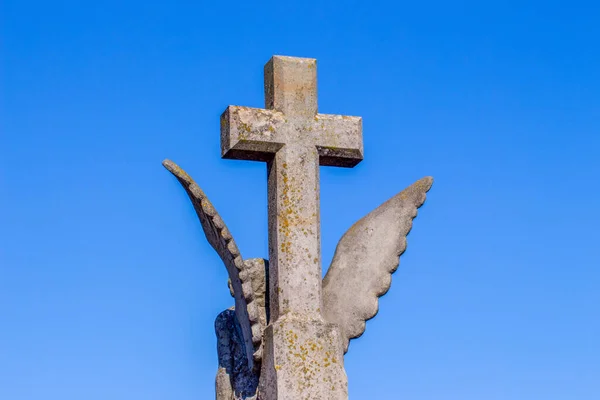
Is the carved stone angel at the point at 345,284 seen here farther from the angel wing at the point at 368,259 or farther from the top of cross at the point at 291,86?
the top of cross at the point at 291,86

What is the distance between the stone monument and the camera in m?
7.43

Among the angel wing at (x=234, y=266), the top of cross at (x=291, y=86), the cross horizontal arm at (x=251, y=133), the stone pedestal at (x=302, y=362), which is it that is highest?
the top of cross at (x=291, y=86)

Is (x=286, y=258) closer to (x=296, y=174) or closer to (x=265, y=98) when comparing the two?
(x=296, y=174)

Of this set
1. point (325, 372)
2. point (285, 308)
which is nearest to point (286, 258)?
→ point (285, 308)

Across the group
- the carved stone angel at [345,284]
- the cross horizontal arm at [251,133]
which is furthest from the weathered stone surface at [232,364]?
the cross horizontal arm at [251,133]

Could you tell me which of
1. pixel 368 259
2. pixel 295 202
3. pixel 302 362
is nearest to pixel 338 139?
pixel 295 202

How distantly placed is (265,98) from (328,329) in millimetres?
1835

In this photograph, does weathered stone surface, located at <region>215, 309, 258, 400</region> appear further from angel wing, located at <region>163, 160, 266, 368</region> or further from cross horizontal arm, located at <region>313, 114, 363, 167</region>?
cross horizontal arm, located at <region>313, 114, 363, 167</region>

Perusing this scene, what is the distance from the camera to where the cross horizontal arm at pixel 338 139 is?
8078 mm

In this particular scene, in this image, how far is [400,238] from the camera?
810 centimetres

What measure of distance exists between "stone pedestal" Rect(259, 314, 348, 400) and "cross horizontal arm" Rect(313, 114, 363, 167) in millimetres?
1287

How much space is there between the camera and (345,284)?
8055 mm

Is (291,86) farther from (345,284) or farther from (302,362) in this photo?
(302,362)

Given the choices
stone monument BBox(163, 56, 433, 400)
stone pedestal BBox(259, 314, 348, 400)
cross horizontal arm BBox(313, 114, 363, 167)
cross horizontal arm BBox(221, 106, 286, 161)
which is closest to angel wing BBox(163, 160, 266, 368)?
stone monument BBox(163, 56, 433, 400)
